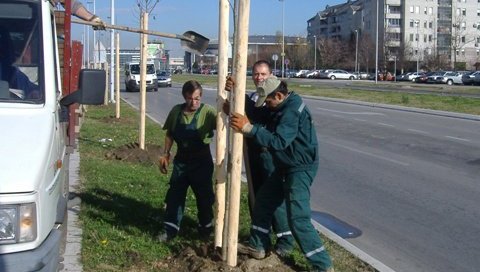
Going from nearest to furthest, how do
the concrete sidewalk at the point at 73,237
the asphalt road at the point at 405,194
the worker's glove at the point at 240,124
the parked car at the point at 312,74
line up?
the worker's glove at the point at 240,124, the concrete sidewalk at the point at 73,237, the asphalt road at the point at 405,194, the parked car at the point at 312,74

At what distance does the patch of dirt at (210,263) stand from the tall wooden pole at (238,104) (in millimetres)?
168

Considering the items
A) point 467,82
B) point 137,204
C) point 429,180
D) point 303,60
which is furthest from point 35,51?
point 303,60

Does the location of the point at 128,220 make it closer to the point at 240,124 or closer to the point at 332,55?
the point at 240,124

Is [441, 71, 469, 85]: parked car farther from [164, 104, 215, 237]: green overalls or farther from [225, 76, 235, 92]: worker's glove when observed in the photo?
[225, 76, 235, 92]: worker's glove

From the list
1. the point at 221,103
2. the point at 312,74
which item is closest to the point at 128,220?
Answer: the point at 221,103

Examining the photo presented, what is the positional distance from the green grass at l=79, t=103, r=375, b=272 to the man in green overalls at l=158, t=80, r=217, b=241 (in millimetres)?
308

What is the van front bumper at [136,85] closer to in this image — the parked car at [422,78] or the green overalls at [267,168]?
the parked car at [422,78]

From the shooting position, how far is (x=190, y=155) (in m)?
6.55

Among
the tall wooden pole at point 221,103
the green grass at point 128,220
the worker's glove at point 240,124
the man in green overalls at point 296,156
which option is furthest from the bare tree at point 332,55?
the worker's glove at point 240,124

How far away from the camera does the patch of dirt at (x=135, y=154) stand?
485 inches

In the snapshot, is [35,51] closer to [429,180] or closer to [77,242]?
[77,242]

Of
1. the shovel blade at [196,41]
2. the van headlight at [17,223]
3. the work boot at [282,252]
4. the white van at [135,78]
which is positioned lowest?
the work boot at [282,252]

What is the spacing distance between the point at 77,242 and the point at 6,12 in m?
2.36

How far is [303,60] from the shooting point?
128 m
